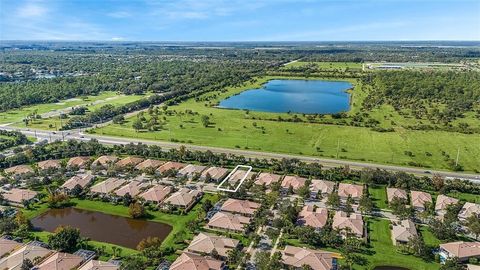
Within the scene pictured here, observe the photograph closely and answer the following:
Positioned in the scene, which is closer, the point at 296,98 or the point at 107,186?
→ the point at 107,186

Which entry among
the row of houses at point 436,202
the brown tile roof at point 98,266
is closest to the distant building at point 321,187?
the row of houses at point 436,202

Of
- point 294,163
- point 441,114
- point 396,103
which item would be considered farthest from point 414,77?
point 294,163

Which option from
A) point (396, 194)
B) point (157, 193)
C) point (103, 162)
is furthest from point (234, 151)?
point (396, 194)

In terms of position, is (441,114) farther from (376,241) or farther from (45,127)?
(45,127)

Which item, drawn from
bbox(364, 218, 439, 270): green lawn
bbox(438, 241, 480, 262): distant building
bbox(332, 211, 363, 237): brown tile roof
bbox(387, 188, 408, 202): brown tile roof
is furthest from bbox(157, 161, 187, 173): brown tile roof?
bbox(438, 241, 480, 262): distant building

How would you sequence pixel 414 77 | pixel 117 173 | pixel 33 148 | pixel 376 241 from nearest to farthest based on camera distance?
pixel 376 241, pixel 117 173, pixel 33 148, pixel 414 77

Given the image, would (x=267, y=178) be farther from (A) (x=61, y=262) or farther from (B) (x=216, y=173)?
(A) (x=61, y=262)
